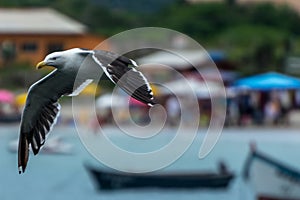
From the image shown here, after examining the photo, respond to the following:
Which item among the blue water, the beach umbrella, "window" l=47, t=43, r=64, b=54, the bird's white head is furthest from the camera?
the beach umbrella

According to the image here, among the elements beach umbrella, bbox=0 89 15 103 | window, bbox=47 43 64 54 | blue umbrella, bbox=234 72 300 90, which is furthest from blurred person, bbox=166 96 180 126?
window, bbox=47 43 64 54

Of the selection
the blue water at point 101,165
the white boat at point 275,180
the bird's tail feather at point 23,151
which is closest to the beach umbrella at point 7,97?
the blue water at point 101,165

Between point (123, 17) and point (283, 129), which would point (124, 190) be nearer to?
point (283, 129)

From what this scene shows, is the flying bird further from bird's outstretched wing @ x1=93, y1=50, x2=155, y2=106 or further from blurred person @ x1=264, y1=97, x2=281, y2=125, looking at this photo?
blurred person @ x1=264, y1=97, x2=281, y2=125

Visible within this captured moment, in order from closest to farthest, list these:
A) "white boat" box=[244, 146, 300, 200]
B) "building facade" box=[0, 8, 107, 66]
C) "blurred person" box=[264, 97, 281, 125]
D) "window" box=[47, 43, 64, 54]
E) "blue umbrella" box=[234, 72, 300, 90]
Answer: "window" box=[47, 43, 64, 54] → "white boat" box=[244, 146, 300, 200] → "building facade" box=[0, 8, 107, 66] → "blue umbrella" box=[234, 72, 300, 90] → "blurred person" box=[264, 97, 281, 125]

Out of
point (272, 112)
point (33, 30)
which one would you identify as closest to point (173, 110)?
point (272, 112)

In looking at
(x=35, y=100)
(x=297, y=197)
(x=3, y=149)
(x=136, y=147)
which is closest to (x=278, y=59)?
(x=136, y=147)

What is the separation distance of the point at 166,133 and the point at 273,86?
761cm

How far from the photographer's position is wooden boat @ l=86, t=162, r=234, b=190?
33750 mm

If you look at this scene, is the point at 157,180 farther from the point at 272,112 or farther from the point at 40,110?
the point at 40,110

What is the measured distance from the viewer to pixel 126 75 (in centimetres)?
568

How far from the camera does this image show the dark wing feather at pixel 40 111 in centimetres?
625

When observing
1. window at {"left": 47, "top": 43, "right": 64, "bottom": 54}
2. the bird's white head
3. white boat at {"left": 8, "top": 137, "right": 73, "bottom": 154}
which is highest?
the bird's white head

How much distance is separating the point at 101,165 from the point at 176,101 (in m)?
4.87
